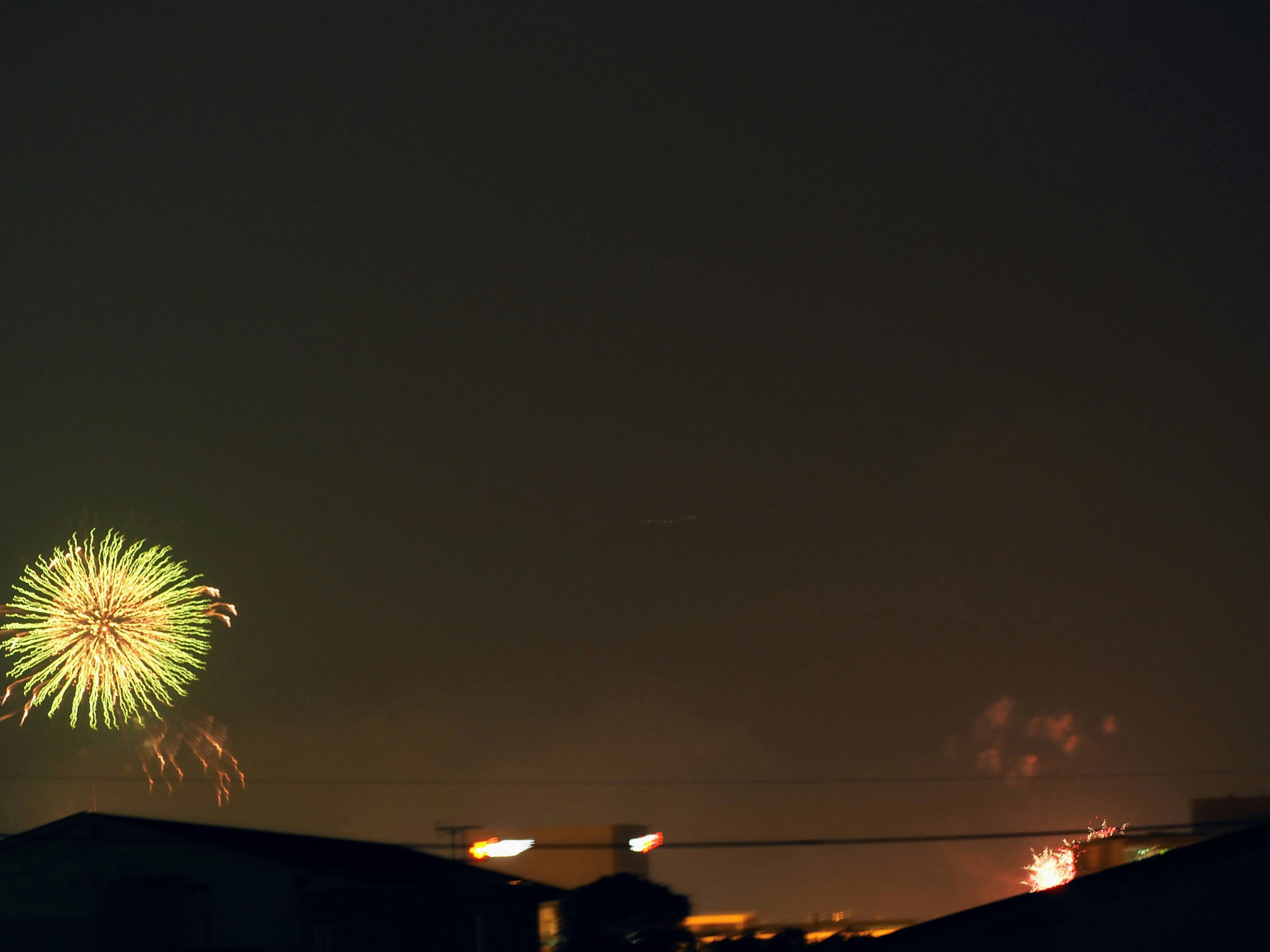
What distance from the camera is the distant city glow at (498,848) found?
30.5 m

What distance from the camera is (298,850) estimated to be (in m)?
32.9

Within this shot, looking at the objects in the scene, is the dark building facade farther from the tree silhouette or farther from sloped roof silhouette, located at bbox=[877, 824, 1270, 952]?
the tree silhouette

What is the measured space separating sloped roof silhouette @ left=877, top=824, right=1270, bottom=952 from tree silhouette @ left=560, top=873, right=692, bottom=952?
87.9 ft

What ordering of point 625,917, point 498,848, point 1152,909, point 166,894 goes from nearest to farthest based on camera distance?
1. point 1152,909
2. point 166,894
3. point 498,848
4. point 625,917

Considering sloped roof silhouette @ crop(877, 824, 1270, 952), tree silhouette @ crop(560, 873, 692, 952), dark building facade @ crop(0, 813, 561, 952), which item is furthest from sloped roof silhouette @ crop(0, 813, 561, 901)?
sloped roof silhouette @ crop(877, 824, 1270, 952)

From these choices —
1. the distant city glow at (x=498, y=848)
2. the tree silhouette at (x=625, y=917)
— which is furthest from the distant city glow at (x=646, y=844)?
the tree silhouette at (x=625, y=917)

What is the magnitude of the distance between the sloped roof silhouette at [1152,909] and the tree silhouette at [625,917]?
26787mm

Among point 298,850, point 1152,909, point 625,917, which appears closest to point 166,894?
point 298,850

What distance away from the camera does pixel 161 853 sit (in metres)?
28.7

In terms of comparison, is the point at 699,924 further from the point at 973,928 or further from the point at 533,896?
the point at 973,928

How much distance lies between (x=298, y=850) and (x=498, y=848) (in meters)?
6.05

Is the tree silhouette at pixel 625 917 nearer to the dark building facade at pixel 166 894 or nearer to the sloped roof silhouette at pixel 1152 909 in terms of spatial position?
the dark building facade at pixel 166 894

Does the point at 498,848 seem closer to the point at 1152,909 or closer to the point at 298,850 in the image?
the point at 298,850

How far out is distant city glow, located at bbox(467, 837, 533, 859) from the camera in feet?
100
